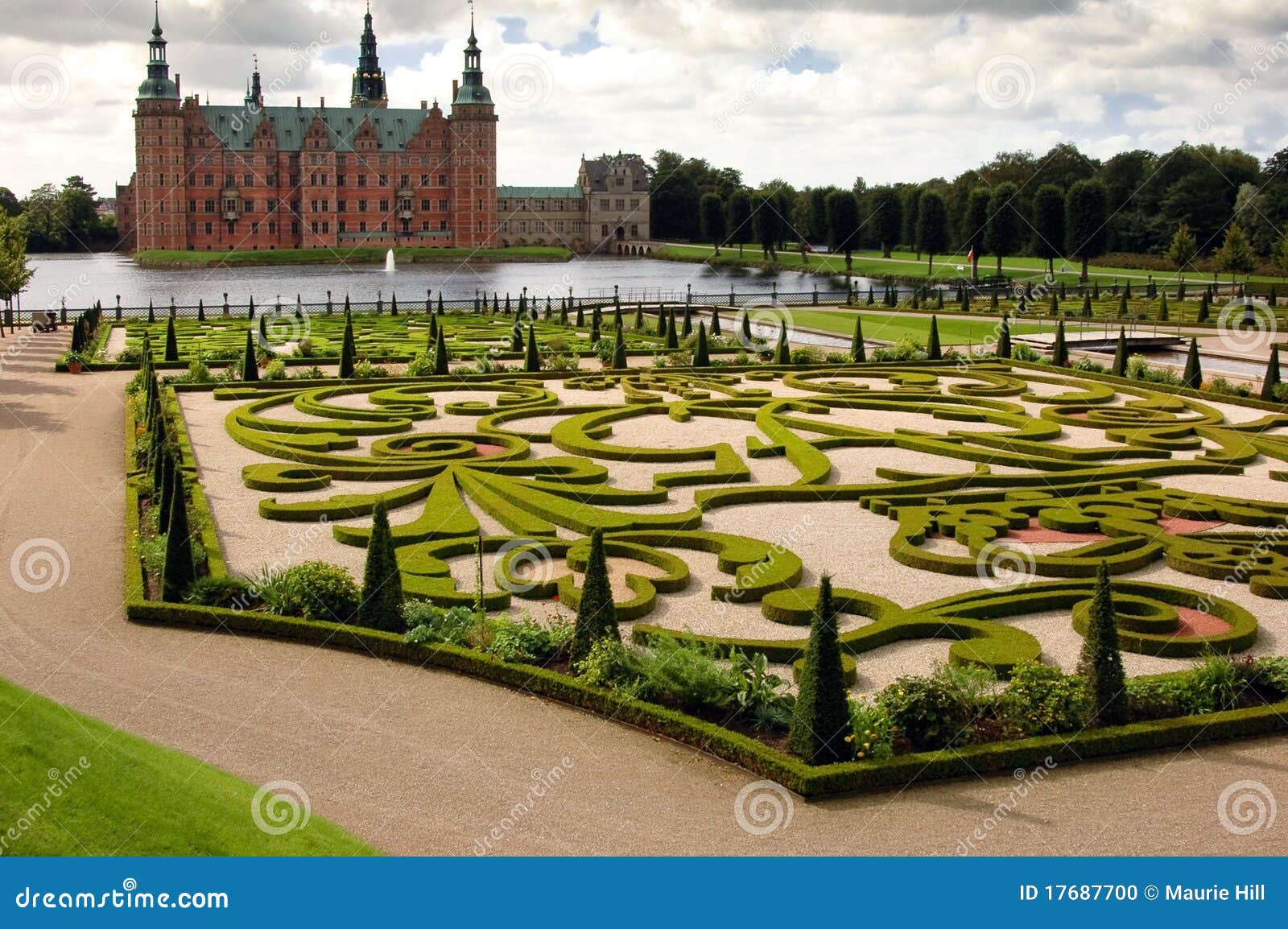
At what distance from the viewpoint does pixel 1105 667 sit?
11445 millimetres

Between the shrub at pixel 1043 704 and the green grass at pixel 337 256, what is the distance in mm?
100056

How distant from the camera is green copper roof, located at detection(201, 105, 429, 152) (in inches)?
4601

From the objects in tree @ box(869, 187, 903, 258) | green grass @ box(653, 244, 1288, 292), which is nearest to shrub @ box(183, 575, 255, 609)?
green grass @ box(653, 244, 1288, 292)

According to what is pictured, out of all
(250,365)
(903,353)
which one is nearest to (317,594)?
(250,365)

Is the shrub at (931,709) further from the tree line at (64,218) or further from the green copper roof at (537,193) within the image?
the green copper roof at (537,193)

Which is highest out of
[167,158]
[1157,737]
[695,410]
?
[167,158]

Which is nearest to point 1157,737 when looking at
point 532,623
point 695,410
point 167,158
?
point 532,623

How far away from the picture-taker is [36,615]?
14.1m

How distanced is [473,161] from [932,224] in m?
53.8

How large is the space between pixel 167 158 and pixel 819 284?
200 feet

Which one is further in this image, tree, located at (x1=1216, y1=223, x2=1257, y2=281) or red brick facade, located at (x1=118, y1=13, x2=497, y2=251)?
red brick facade, located at (x1=118, y1=13, x2=497, y2=251)

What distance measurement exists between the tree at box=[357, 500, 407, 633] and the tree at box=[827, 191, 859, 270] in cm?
7188

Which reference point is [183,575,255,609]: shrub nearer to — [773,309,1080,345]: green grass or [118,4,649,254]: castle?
[773,309,1080,345]: green grass

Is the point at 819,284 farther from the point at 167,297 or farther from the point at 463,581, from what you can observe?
the point at 463,581
